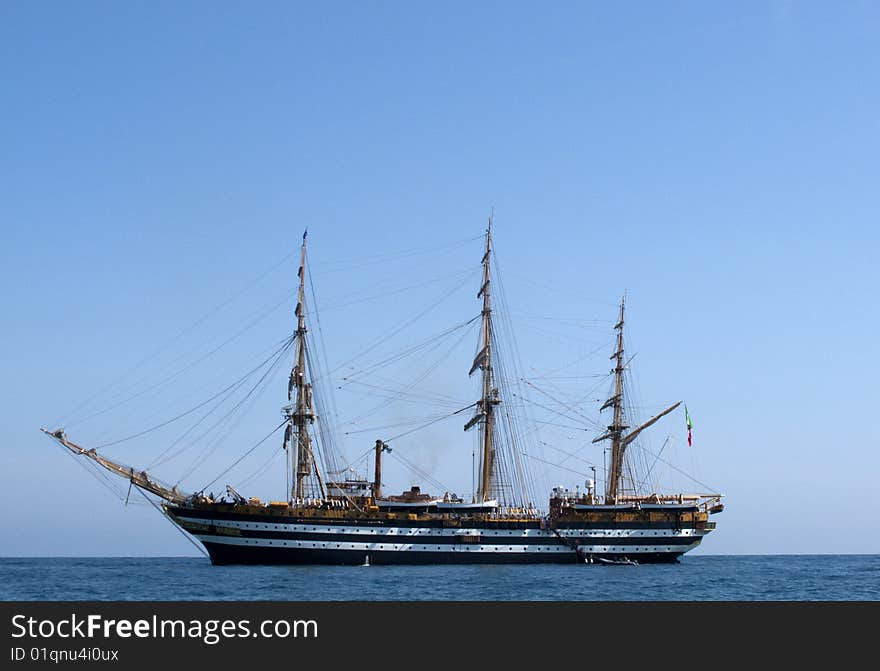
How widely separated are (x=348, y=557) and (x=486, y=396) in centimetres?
2159

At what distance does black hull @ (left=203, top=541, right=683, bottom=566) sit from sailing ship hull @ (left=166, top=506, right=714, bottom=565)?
0.09m

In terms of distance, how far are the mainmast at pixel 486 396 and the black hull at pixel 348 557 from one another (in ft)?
23.9

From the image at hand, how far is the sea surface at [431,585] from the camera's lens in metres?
61.8

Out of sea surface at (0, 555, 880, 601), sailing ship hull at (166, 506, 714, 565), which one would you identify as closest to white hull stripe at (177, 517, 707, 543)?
sailing ship hull at (166, 506, 714, 565)

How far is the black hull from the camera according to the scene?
300 feet

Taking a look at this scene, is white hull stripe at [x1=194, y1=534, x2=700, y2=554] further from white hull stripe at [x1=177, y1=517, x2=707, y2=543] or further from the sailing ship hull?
white hull stripe at [x1=177, y1=517, x2=707, y2=543]

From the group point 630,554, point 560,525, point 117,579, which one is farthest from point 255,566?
point 630,554

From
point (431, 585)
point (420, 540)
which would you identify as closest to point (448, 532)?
point (420, 540)

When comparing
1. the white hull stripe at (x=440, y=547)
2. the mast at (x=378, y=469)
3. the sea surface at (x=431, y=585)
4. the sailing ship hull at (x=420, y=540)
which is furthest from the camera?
the mast at (x=378, y=469)

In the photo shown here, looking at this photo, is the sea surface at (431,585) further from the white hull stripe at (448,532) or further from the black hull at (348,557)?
the white hull stripe at (448,532)

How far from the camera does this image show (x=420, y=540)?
96.2m

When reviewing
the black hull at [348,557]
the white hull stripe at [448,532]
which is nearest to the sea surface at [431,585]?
the black hull at [348,557]

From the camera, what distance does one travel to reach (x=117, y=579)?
77812mm
